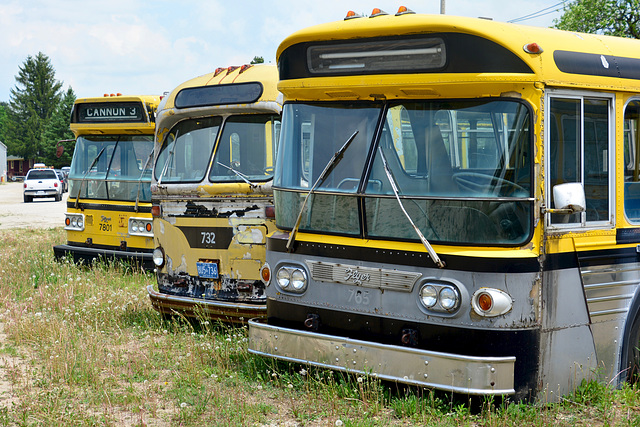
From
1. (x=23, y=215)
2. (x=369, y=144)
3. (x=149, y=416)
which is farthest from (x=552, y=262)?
→ (x=23, y=215)

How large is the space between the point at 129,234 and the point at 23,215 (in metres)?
19.9

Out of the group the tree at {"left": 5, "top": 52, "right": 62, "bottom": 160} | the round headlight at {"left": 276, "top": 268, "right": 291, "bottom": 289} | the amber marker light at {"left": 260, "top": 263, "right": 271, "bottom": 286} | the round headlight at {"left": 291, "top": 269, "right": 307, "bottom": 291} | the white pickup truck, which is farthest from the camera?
the tree at {"left": 5, "top": 52, "right": 62, "bottom": 160}

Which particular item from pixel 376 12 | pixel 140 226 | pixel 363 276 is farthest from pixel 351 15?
pixel 140 226

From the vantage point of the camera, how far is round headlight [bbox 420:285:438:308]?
17.4 ft

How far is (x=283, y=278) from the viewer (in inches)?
244

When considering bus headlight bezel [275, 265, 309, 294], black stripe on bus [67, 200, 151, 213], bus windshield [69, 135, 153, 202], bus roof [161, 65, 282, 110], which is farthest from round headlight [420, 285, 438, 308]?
bus windshield [69, 135, 153, 202]

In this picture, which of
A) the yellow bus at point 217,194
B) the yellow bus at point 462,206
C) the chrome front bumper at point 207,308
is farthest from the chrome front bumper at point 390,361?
the yellow bus at point 217,194

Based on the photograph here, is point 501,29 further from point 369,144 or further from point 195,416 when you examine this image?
point 195,416

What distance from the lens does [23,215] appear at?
29.8m

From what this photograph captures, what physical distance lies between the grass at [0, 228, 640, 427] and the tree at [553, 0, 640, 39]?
26.0 m

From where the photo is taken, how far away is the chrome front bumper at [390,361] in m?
5.05

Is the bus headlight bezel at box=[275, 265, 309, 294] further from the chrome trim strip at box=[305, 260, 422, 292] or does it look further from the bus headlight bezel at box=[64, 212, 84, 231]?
the bus headlight bezel at box=[64, 212, 84, 231]

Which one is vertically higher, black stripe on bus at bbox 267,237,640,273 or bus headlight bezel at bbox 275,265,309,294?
black stripe on bus at bbox 267,237,640,273

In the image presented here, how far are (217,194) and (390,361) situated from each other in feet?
11.0
